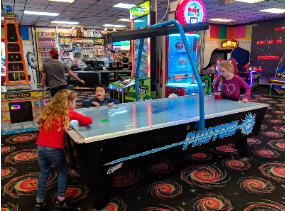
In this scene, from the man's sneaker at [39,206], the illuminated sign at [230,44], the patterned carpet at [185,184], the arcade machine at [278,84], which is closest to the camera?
the man's sneaker at [39,206]

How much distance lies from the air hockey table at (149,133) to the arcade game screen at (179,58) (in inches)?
89.2

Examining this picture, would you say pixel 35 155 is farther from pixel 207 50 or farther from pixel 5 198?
pixel 207 50

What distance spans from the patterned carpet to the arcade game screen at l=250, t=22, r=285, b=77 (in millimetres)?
7622

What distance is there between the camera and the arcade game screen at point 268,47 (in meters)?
9.20

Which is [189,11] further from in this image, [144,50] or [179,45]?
[144,50]

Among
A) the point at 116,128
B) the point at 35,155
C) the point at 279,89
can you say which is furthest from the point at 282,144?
the point at 279,89

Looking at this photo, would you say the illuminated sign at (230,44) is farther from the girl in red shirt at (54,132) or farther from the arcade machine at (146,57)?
the girl in red shirt at (54,132)

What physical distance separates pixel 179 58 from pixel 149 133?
3.54m

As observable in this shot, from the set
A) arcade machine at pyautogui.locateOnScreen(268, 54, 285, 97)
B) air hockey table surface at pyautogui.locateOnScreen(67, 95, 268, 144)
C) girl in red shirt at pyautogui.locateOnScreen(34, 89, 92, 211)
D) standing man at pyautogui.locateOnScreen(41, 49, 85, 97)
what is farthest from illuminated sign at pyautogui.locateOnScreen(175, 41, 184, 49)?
arcade machine at pyautogui.locateOnScreen(268, 54, 285, 97)

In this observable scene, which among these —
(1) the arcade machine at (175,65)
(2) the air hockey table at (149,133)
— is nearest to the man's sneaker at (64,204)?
(2) the air hockey table at (149,133)

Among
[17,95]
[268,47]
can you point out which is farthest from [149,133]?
[268,47]

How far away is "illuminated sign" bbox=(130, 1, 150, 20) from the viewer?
16.7 feet

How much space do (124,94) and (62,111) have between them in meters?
3.60

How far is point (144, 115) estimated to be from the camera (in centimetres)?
242
